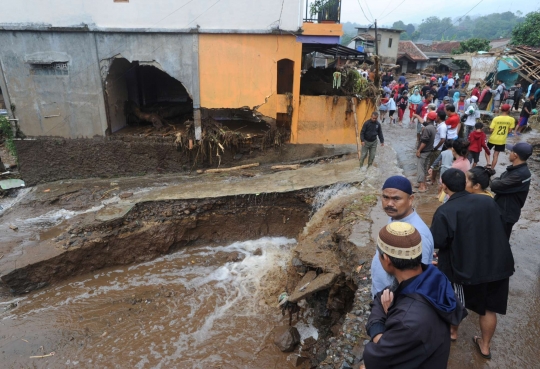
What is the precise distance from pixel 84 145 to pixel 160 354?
7.87 metres

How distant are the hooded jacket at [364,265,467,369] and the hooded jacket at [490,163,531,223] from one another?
2.85 metres

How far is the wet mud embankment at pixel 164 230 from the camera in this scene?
7727mm

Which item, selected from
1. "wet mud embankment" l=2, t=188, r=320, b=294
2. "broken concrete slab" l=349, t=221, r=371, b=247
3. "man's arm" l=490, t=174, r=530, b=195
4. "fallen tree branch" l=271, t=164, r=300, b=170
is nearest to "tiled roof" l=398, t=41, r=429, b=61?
"fallen tree branch" l=271, t=164, r=300, b=170

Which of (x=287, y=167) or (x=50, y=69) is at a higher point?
(x=50, y=69)

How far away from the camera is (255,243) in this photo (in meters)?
9.33

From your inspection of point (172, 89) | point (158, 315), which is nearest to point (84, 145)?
point (172, 89)

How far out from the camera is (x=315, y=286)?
5320 millimetres

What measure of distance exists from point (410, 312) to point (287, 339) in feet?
13.7

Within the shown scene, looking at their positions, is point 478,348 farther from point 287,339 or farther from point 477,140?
point 477,140

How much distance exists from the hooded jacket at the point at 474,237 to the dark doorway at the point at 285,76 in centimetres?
913

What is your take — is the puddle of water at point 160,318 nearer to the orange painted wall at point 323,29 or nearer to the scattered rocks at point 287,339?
the scattered rocks at point 287,339

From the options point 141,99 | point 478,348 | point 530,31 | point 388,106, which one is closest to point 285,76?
point 388,106

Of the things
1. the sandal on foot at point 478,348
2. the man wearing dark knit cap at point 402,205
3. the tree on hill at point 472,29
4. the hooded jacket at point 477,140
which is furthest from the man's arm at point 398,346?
the tree on hill at point 472,29

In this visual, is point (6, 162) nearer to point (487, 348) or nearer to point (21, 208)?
point (21, 208)
